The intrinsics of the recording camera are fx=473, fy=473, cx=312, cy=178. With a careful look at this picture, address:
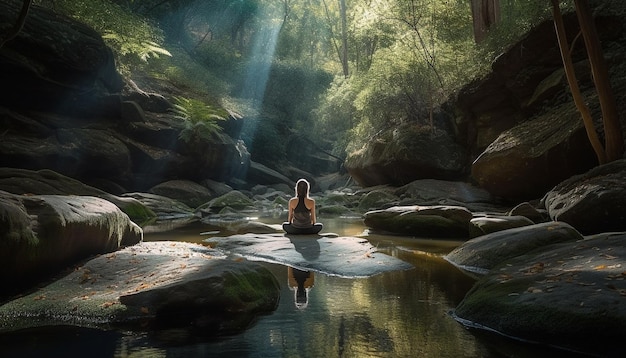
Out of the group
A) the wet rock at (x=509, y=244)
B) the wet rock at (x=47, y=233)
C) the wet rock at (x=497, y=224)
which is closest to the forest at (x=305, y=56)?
the wet rock at (x=497, y=224)

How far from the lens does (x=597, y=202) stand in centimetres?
835

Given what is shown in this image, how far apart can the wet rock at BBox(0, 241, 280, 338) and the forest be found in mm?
13749

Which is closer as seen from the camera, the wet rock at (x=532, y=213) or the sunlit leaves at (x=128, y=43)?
the wet rock at (x=532, y=213)

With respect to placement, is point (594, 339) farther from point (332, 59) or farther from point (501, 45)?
point (332, 59)

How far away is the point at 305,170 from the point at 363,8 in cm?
1809

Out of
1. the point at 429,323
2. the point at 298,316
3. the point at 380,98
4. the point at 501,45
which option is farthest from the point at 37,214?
the point at 380,98

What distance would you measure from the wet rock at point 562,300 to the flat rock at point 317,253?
221 centimetres

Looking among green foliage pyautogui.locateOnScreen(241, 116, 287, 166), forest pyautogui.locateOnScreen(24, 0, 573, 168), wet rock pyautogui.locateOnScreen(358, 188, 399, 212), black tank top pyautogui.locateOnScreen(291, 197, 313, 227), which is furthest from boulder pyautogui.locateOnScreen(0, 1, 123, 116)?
green foliage pyautogui.locateOnScreen(241, 116, 287, 166)

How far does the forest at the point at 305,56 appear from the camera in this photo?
19.7 metres

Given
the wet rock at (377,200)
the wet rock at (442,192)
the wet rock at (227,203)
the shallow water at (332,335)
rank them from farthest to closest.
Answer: the wet rock at (377,200) < the wet rock at (227,203) < the wet rock at (442,192) < the shallow water at (332,335)

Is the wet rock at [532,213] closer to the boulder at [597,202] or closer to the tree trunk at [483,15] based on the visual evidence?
the boulder at [597,202]

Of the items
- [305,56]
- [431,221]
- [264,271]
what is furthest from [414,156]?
[305,56]

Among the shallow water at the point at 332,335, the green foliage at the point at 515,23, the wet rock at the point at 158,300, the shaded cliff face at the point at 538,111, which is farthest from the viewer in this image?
the green foliage at the point at 515,23

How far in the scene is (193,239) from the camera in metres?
10.6
